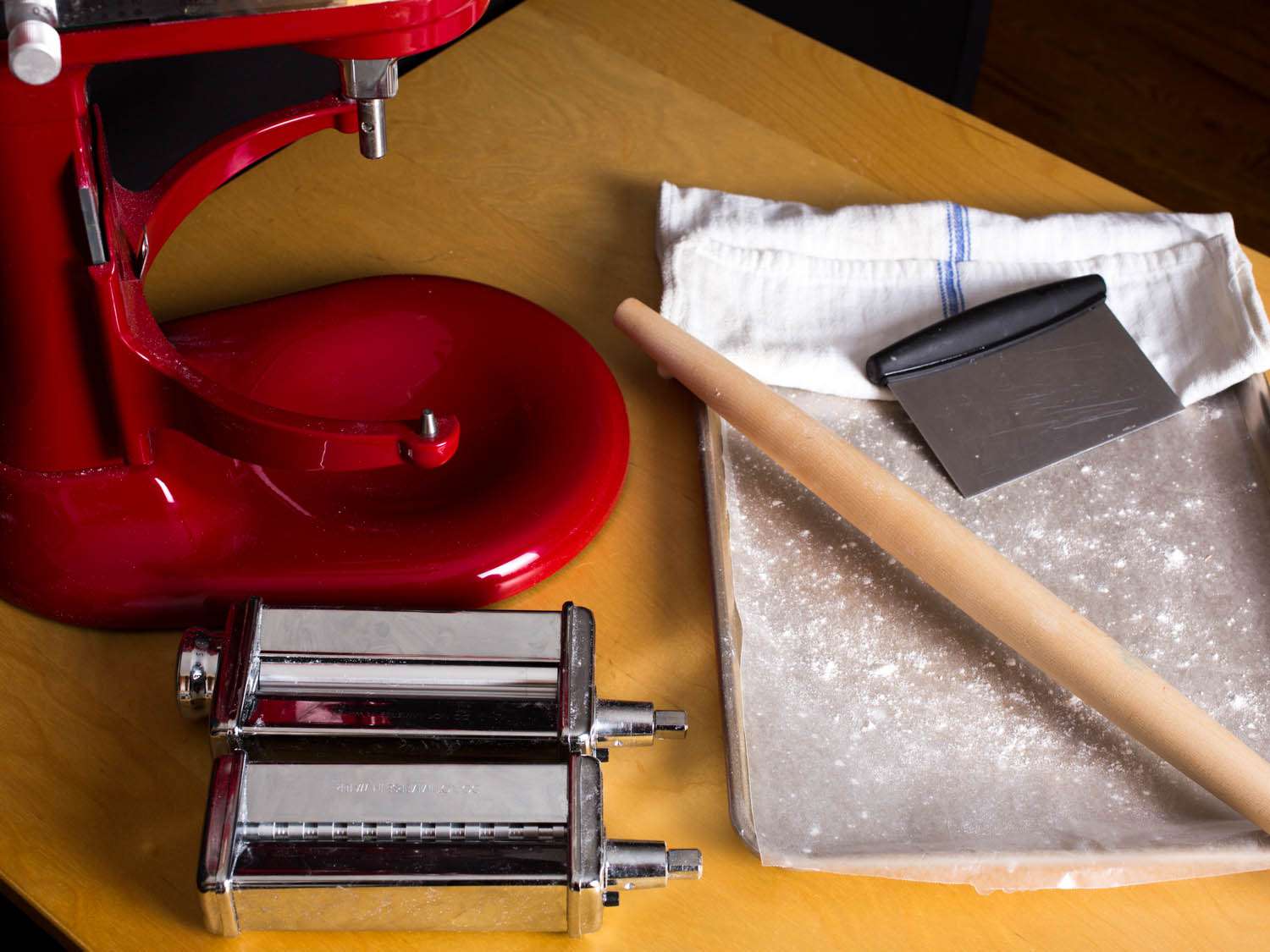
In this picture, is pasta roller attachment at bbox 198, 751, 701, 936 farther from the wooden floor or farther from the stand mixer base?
the wooden floor

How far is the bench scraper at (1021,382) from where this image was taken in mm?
731

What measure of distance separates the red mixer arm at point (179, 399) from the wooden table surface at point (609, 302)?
12cm

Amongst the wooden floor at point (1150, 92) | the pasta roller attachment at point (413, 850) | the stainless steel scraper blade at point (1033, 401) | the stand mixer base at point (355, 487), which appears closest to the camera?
the pasta roller attachment at point (413, 850)

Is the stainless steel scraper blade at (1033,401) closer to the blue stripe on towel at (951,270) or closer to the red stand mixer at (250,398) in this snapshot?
the blue stripe on towel at (951,270)

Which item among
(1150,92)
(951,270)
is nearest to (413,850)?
(951,270)

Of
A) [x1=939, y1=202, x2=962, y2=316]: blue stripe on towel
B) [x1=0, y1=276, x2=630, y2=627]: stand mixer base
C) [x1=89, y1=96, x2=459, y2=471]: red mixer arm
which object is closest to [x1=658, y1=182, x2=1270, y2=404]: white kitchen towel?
[x1=939, y1=202, x2=962, y2=316]: blue stripe on towel

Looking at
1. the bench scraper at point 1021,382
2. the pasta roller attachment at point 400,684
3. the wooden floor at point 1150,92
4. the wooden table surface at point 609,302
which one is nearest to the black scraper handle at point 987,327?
the bench scraper at point 1021,382

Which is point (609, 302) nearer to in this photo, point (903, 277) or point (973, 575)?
point (903, 277)

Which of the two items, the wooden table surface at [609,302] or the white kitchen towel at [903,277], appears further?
the white kitchen towel at [903,277]

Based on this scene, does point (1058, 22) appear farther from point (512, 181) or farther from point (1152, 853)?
point (1152, 853)

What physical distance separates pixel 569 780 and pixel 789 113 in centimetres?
58

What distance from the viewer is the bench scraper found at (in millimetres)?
731

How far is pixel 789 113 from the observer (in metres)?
0.94

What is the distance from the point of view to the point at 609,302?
810 millimetres
